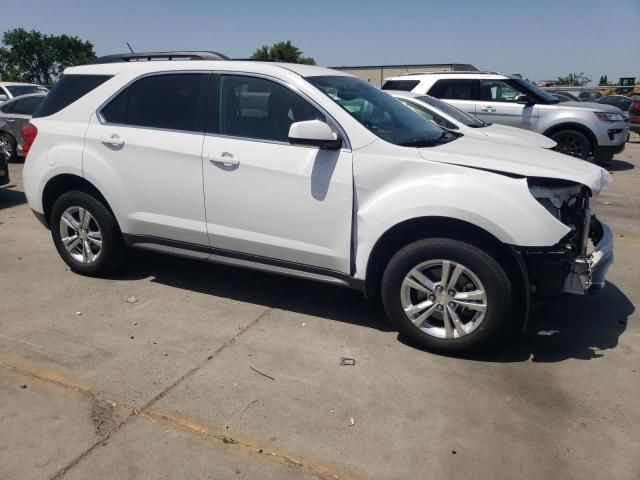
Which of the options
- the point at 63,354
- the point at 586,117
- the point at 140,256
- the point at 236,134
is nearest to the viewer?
the point at 63,354

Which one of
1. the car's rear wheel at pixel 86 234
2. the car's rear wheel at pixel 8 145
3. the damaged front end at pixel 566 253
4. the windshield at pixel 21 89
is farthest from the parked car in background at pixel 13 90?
the damaged front end at pixel 566 253

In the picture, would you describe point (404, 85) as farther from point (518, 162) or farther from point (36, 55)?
point (36, 55)

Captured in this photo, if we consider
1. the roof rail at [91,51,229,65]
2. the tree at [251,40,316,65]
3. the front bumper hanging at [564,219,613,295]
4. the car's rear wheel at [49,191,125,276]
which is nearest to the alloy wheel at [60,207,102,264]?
the car's rear wheel at [49,191,125,276]

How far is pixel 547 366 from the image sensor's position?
3.62 m

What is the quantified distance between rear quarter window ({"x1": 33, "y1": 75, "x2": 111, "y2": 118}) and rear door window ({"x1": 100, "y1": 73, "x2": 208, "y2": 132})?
29cm

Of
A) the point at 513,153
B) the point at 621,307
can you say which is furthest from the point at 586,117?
the point at 513,153

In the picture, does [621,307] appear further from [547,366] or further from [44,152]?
[44,152]

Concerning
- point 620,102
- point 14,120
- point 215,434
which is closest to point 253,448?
point 215,434

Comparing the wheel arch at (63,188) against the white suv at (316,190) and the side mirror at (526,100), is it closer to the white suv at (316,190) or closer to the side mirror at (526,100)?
the white suv at (316,190)

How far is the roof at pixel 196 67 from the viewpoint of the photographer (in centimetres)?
414

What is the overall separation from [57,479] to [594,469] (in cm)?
252

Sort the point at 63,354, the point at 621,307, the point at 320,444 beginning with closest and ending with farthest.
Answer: the point at 320,444 < the point at 63,354 < the point at 621,307

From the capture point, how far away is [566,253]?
340 centimetres

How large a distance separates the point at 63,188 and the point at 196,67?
170 centimetres
